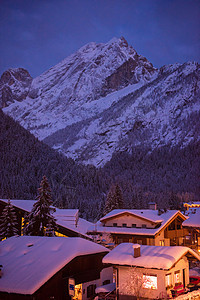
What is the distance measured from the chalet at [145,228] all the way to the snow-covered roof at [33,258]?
17.7 m

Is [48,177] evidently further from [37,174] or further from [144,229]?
[144,229]

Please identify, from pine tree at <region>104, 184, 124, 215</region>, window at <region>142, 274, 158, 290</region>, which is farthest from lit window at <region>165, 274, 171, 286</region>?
pine tree at <region>104, 184, 124, 215</region>

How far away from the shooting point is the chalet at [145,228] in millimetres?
44312

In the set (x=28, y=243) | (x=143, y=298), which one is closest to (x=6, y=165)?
(x=28, y=243)

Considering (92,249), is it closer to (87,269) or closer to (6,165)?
(87,269)

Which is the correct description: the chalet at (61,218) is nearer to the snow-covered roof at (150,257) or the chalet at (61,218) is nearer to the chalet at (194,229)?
the chalet at (194,229)


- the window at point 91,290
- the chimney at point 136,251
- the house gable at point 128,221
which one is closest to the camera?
the chimney at point 136,251

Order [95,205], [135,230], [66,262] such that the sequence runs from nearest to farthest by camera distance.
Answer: [66,262], [135,230], [95,205]

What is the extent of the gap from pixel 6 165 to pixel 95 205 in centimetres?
3497

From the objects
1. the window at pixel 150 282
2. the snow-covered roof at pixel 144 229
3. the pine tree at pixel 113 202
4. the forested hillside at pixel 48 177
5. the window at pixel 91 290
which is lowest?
the window at pixel 91 290

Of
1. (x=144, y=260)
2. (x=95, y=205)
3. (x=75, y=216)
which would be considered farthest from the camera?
(x=95, y=205)

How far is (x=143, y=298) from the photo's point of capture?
21625 mm

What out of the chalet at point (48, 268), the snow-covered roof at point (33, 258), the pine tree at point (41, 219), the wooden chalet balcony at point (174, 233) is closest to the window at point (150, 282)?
the chalet at point (48, 268)

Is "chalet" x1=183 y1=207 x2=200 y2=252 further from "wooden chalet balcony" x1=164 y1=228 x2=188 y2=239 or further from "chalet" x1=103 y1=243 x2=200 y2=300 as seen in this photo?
"chalet" x1=103 y1=243 x2=200 y2=300
